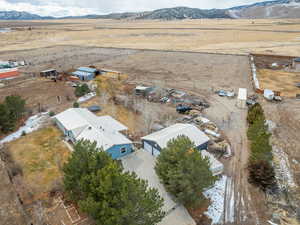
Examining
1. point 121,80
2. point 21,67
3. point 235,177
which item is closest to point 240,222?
point 235,177

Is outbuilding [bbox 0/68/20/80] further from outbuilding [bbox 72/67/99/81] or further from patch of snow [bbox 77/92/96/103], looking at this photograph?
patch of snow [bbox 77/92/96/103]

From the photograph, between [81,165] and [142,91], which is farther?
[142,91]

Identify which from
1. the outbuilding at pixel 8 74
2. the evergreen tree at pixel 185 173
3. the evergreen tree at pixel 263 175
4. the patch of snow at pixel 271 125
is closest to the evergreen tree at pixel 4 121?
the evergreen tree at pixel 185 173

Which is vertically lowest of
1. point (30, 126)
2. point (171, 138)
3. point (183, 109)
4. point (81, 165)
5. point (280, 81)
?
point (30, 126)

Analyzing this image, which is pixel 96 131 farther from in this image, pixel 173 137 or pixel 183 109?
pixel 183 109

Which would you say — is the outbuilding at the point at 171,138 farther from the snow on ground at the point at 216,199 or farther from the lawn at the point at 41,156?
the lawn at the point at 41,156

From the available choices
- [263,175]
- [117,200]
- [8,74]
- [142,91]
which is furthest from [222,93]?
[8,74]
